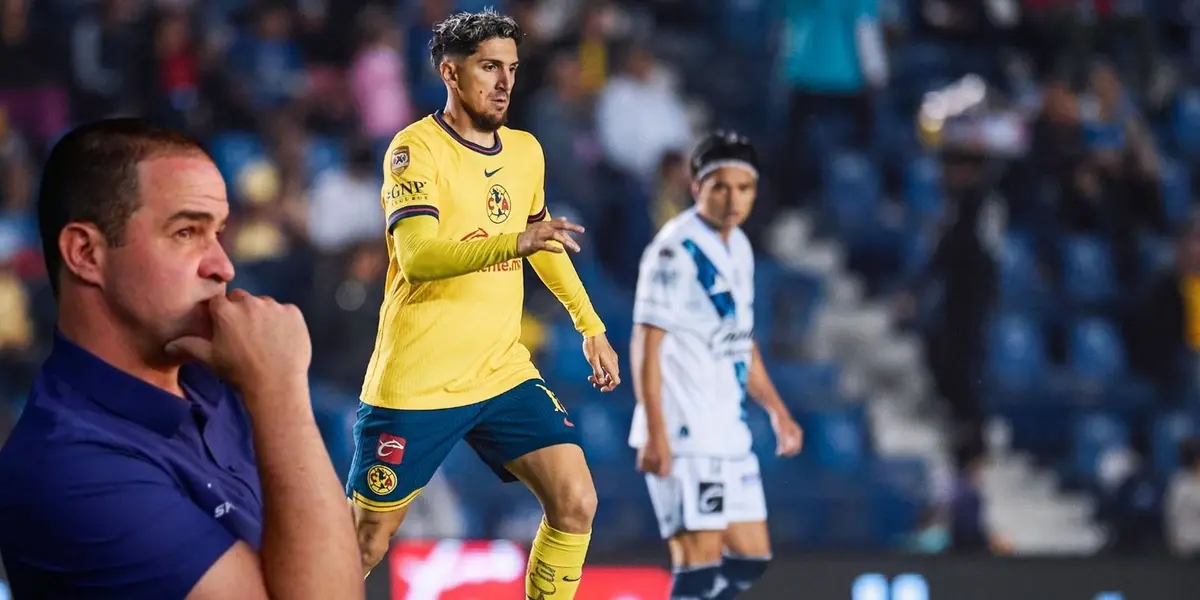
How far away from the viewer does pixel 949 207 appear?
27.9 ft

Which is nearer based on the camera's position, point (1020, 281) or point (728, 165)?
point (728, 165)

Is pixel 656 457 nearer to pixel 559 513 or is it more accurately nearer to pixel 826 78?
pixel 559 513

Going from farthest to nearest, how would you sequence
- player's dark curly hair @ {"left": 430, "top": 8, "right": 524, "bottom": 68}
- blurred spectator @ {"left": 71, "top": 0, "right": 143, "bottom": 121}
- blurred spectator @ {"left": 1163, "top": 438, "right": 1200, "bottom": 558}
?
blurred spectator @ {"left": 71, "top": 0, "right": 143, "bottom": 121} → blurred spectator @ {"left": 1163, "top": 438, "right": 1200, "bottom": 558} → player's dark curly hair @ {"left": 430, "top": 8, "right": 524, "bottom": 68}

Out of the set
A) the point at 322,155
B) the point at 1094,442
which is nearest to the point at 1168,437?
the point at 1094,442

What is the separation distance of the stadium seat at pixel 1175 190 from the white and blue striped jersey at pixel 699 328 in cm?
553

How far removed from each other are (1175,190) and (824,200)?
242cm

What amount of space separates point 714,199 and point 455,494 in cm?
250

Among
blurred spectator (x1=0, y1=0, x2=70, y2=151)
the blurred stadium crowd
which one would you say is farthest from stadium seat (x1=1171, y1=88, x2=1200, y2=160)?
blurred spectator (x1=0, y1=0, x2=70, y2=151)

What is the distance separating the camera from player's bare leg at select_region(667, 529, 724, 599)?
5051mm

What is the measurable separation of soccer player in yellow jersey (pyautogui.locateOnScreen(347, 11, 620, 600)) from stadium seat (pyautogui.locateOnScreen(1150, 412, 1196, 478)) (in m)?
4.95

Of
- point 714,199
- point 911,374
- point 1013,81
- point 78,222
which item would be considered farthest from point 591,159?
point 78,222

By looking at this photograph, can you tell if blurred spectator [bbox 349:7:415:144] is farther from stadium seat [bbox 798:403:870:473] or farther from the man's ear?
the man's ear

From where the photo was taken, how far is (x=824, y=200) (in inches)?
363

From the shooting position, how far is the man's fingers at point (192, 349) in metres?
2.08
